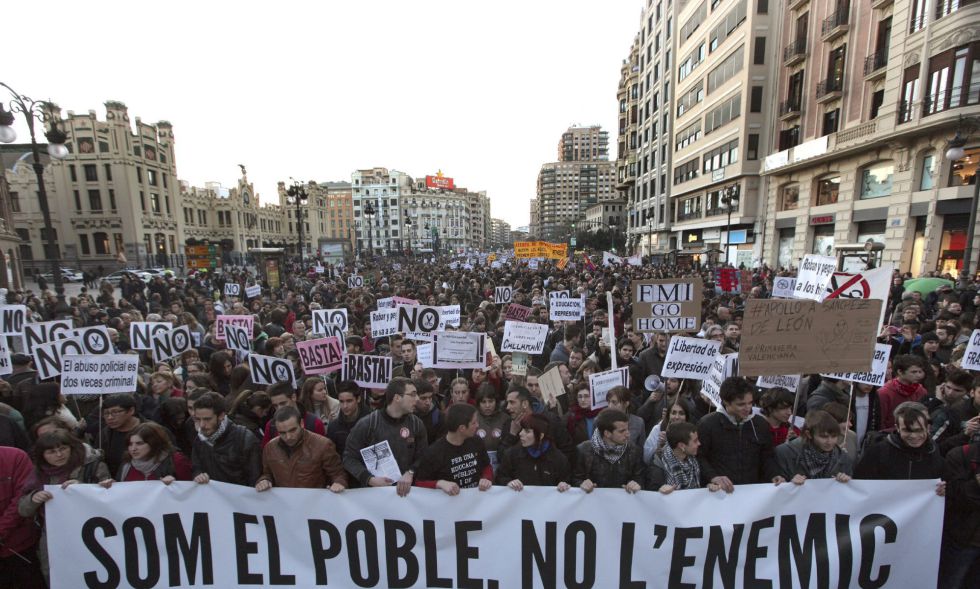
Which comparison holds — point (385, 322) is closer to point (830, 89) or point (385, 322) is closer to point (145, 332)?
point (145, 332)

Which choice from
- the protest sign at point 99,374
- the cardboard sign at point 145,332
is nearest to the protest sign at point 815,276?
the protest sign at point 99,374

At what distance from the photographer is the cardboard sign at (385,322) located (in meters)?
7.78

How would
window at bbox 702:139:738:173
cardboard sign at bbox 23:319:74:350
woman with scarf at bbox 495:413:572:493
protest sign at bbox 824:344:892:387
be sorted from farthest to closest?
window at bbox 702:139:738:173
cardboard sign at bbox 23:319:74:350
protest sign at bbox 824:344:892:387
woman with scarf at bbox 495:413:572:493

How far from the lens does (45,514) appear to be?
339 centimetres

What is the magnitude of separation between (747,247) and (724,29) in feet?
55.7

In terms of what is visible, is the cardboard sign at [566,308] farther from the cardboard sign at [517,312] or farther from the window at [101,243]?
the window at [101,243]

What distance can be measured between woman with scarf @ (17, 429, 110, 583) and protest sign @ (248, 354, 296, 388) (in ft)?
6.57

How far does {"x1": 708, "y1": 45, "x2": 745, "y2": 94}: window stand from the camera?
32.4 m

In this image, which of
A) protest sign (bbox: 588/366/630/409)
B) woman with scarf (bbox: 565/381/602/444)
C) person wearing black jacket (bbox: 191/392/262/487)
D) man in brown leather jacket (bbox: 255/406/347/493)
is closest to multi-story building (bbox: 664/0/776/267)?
protest sign (bbox: 588/366/630/409)

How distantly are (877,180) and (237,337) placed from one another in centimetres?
2852

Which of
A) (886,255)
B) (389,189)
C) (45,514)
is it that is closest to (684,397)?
(45,514)

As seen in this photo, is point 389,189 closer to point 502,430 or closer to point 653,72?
point 653,72

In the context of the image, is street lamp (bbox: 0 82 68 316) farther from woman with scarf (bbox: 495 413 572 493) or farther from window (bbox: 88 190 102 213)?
window (bbox: 88 190 102 213)

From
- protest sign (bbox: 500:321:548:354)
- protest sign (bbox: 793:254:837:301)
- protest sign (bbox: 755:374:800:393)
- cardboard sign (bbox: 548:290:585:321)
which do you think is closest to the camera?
protest sign (bbox: 755:374:800:393)
